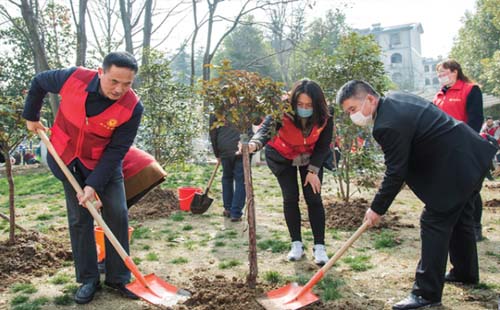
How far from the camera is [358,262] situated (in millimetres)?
4230

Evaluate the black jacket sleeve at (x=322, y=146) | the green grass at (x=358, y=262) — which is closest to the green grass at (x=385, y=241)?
the green grass at (x=358, y=262)

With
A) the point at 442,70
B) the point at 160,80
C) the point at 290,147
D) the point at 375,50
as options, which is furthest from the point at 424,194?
the point at 160,80

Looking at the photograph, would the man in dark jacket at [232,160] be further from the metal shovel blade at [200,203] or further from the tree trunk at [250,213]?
the tree trunk at [250,213]

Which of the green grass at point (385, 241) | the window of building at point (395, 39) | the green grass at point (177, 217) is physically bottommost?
the green grass at point (385, 241)

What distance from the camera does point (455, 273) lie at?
359 cm

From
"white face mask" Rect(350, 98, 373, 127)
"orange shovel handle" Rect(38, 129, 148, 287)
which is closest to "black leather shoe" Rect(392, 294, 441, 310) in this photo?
"white face mask" Rect(350, 98, 373, 127)

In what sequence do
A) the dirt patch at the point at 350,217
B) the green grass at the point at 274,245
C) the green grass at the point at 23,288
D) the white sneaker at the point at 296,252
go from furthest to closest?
1. the dirt patch at the point at 350,217
2. the green grass at the point at 274,245
3. the white sneaker at the point at 296,252
4. the green grass at the point at 23,288

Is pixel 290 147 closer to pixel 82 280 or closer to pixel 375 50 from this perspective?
pixel 82 280

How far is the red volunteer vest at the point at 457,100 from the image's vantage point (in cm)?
454

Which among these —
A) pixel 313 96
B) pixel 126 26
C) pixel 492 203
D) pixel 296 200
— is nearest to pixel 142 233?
pixel 296 200

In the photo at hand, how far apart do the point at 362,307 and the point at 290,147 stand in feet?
4.86

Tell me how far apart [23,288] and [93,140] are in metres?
1.35

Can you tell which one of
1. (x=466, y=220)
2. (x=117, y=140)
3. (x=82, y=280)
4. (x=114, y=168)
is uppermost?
(x=117, y=140)

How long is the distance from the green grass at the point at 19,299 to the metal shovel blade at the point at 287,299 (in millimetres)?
1742
